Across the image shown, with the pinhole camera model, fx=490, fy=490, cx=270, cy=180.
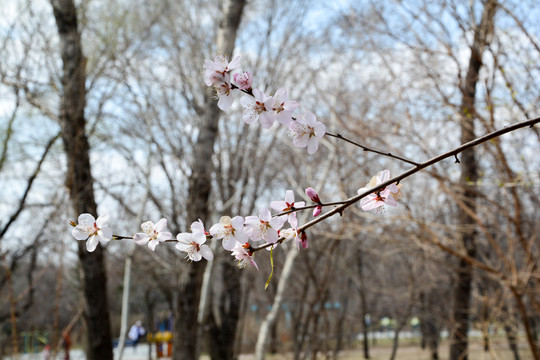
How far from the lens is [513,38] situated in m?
2.98

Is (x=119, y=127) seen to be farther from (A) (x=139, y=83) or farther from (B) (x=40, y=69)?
(B) (x=40, y=69)

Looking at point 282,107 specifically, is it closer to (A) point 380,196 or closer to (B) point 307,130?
(B) point 307,130

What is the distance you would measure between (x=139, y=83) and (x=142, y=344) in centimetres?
2060

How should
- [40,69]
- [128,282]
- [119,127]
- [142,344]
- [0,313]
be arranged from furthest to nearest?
[142,344] → [0,313] → [119,127] → [40,69] → [128,282]

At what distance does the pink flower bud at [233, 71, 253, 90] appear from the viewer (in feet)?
2.94

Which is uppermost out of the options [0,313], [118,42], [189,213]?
[118,42]

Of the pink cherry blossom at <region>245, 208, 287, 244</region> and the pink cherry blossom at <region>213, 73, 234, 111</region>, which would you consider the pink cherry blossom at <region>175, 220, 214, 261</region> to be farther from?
the pink cherry blossom at <region>213, 73, 234, 111</region>

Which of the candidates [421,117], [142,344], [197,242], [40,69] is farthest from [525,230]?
[142,344]

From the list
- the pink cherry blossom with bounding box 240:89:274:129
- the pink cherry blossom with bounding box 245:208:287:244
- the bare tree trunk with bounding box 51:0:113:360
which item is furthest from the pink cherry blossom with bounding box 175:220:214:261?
the bare tree trunk with bounding box 51:0:113:360

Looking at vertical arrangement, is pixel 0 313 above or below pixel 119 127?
below

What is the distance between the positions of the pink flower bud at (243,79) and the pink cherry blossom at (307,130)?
118 mm

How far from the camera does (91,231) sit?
102 cm

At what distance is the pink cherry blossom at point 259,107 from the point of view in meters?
0.90

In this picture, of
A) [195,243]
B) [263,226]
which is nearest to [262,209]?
[263,226]
